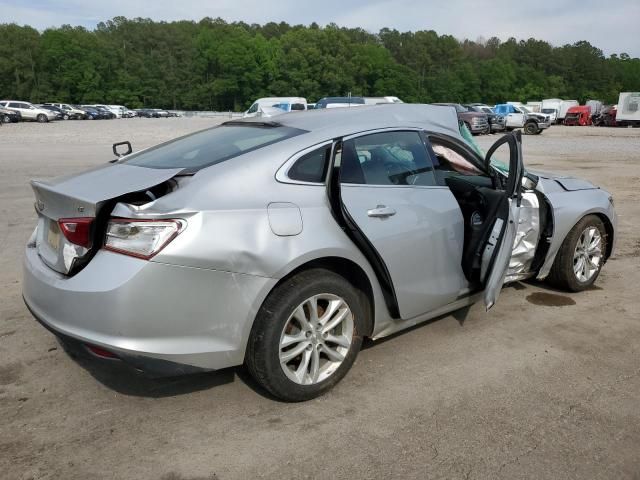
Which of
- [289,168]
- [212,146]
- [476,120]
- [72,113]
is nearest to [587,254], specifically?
[289,168]

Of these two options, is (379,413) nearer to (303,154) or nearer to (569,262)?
(303,154)

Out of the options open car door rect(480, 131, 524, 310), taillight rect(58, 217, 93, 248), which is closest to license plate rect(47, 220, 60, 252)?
taillight rect(58, 217, 93, 248)

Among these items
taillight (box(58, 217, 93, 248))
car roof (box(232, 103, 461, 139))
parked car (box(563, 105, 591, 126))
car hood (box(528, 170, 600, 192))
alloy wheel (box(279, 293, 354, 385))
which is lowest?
alloy wheel (box(279, 293, 354, 385))

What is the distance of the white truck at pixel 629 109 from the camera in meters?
44.8

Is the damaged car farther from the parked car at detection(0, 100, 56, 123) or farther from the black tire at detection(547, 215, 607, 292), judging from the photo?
the parked car at detection(0, 100, 56, 123)

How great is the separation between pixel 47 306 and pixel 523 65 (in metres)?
126

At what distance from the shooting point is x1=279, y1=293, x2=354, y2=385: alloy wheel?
3.08 m

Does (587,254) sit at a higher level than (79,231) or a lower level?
lower

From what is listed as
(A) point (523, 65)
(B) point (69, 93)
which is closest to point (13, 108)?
(B) point (69, 93)

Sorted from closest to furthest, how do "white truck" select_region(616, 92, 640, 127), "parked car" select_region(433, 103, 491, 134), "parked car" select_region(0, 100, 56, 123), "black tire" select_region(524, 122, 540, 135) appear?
"parked car" select_region(433, 103, 491, 134), "black tire" select_region(524, 122, 540, 135), "white truck" select_region(616, 92, 640, 127), "parked car" select_region(0, 100, 56, 123)

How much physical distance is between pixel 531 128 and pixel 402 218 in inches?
1372

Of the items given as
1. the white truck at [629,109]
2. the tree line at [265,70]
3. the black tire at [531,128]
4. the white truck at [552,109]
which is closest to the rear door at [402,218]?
the black tire at [531,128]

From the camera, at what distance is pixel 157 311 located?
8.76ft

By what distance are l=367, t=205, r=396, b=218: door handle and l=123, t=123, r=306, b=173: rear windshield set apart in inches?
25.5
